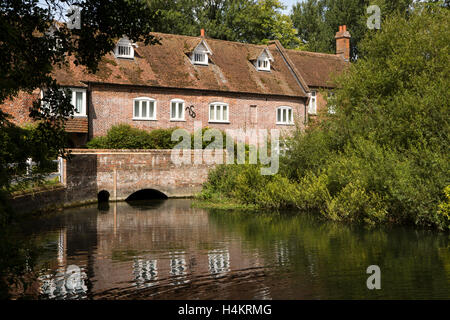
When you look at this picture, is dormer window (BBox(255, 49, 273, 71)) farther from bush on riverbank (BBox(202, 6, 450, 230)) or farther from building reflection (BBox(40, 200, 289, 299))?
building reflection (BBox(40, 200, 289, 299))

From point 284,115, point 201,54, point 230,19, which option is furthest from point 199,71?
point 230,19

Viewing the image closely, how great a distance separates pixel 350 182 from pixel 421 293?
11.0 meters

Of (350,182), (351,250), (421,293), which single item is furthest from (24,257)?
(350,182)

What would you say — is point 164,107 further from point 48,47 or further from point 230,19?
point 48,47

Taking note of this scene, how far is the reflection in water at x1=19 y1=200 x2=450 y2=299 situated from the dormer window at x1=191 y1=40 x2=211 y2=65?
19203 millimetres

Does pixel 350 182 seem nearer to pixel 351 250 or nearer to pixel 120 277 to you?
pixel 351 250

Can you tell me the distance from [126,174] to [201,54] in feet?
44.4

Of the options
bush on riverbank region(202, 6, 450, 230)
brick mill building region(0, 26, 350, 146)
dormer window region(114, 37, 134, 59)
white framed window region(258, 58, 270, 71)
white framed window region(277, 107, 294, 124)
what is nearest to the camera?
bush on riverbank region(202, 6, 450, 230)

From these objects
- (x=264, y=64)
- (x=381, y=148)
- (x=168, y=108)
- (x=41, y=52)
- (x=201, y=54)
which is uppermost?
(x=201, y=54)

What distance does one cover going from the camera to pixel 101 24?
10492mm

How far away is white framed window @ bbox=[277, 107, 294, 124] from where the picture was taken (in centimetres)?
4250

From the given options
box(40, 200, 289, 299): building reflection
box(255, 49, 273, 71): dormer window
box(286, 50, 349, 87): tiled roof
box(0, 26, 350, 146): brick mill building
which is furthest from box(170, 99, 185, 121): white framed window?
box(40, 200, 289, 299): building reflection

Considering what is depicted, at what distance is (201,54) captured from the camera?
1583 inches

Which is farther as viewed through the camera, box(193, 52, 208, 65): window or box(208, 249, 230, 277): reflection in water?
box(193, 52, 208, 65): window
